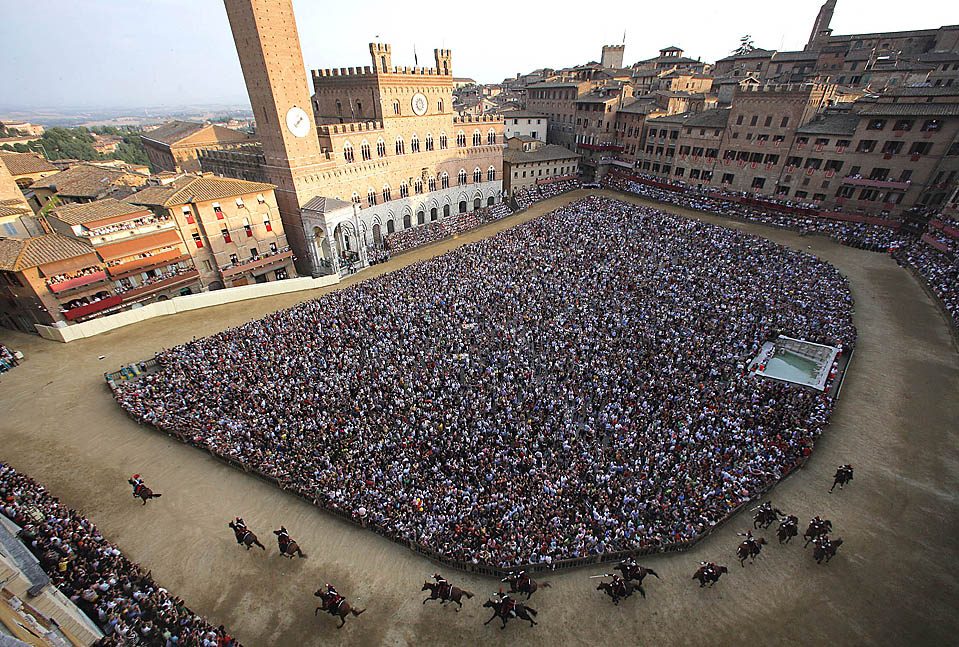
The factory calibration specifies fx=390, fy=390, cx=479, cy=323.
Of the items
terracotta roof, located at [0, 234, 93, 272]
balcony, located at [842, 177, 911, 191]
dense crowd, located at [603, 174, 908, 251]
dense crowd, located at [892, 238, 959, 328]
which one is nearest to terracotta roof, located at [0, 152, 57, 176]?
terracotta roof, located at [0, 234, 93, 272]

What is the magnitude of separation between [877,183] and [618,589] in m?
47.8

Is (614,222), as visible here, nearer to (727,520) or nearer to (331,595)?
(727,520)

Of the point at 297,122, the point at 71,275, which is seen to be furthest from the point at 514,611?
the point at 297,122

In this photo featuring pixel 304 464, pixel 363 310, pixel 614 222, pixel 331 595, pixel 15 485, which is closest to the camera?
pixel 331 595

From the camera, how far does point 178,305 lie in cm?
3061

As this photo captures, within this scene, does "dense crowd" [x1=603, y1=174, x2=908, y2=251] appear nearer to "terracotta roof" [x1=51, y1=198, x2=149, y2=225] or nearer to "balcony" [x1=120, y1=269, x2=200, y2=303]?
"balcony" [x1=120, y1=269, x2=200, y2=303]

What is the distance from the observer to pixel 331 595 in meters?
11.6

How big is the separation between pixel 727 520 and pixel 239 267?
3888 centimetres

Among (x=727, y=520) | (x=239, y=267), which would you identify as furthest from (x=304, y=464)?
(x=239, y=267)

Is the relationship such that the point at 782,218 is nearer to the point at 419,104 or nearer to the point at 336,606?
the point at 419,104

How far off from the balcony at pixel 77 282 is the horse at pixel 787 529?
138 ft

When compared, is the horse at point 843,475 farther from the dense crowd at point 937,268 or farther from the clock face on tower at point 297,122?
the clock face on tower at point 297,122

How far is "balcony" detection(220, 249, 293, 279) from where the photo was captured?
34375mm

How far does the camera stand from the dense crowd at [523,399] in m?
14.9
